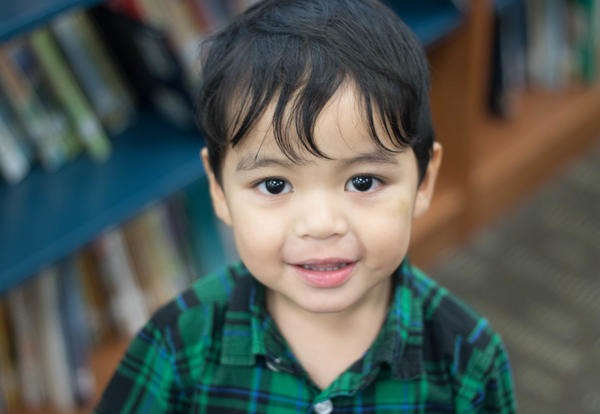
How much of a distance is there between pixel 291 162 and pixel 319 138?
0.13ft

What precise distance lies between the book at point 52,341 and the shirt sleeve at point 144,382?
702 mm

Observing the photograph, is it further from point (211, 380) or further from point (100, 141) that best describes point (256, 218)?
point (100, 141)

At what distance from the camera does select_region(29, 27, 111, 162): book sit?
4.80 feet

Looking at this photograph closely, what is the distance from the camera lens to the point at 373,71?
709 mm

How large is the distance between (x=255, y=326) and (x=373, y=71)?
0.32 meters

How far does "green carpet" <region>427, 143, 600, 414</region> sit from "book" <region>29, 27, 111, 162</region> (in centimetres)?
107

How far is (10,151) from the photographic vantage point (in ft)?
4.78

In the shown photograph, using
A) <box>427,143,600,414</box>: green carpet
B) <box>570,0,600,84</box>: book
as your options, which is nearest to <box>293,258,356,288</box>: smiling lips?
<box>427,143,600,414</box>: green carpet

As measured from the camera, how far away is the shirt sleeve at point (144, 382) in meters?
0.86

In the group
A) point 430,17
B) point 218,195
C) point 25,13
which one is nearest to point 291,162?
point 218,195

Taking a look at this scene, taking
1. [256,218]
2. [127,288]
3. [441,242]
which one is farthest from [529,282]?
[256,218]

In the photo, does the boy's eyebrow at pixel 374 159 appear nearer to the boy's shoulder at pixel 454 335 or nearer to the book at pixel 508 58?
the boy's shoulder at pixel 454 335

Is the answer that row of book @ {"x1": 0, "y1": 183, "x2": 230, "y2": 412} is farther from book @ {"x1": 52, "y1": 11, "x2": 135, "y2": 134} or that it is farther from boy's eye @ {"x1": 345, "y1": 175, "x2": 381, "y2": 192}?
boy's eye @ {"x1": 345, "y1": 175, "x2": 381, "y2": 192}

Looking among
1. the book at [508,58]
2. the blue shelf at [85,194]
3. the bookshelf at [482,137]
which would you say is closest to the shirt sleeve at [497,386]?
the blue shelf at [85,194]
